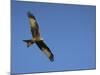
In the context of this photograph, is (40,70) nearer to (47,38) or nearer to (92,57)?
(47,38)

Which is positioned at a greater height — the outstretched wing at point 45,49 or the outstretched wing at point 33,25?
the outstretched wing at point 33,25

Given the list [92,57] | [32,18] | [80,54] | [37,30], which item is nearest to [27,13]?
[32,18]

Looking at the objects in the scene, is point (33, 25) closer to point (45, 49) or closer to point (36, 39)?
point (36, 39)

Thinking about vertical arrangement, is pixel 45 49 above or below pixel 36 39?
below

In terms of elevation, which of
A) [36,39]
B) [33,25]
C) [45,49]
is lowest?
[45,49]

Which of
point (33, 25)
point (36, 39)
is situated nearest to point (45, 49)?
point (36, 39)

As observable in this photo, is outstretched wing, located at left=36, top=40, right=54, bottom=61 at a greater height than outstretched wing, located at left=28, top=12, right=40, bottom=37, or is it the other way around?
outstretched wing, located at left=28, top=12, right=40, bottom=37

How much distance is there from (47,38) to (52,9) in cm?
31

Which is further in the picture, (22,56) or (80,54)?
(80,54)

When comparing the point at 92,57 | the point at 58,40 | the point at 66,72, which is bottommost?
the point at 66,72

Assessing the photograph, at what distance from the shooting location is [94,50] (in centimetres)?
229

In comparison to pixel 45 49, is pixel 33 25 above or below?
above

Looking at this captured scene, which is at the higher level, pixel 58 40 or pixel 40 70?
pixel 58 40

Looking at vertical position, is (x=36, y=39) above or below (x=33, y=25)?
below
